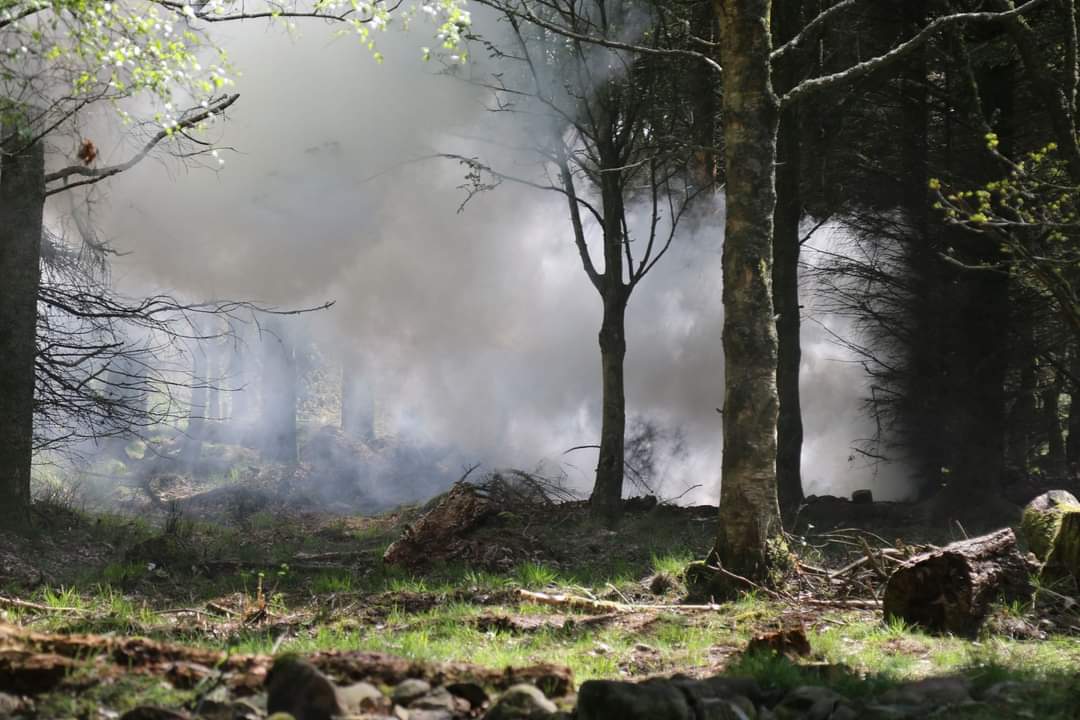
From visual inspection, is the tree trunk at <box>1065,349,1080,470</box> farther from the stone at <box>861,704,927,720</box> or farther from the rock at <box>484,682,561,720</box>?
the rock at <box>484,682,561,720</box>

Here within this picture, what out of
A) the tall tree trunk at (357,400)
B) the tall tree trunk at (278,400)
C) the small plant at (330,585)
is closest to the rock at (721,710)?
the small plant at (330,585)

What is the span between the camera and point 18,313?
8773 mm

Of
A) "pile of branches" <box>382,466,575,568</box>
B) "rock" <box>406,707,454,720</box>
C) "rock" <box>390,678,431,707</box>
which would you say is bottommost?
"rock" <box>406,707,454,720</box>

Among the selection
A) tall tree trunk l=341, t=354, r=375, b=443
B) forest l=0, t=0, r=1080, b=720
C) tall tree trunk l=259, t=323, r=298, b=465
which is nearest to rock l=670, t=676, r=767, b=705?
forest l=0, t=0, r=1080, b=720

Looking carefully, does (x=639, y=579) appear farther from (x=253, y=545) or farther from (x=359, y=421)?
(x=359, y=421)

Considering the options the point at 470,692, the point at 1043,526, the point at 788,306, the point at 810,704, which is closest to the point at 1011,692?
the point at 810,704

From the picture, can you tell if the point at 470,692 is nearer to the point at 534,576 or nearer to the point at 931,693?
the point at 931,693

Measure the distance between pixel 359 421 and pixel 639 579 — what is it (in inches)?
748

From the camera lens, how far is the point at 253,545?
9367mm

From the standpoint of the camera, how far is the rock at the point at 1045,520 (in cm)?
612

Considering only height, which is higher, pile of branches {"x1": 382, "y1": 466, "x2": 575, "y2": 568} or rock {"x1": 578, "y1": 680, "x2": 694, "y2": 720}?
pile of branches {"x1": 382, "y1": 466, "x2": 575, "y2": 568}

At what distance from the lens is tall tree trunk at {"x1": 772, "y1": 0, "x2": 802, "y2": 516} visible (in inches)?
435

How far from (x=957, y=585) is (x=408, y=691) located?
3137 millimetres

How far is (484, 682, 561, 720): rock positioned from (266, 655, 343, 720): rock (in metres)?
0.51
